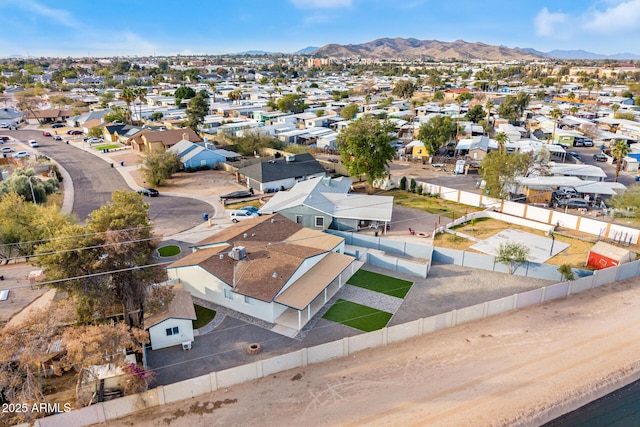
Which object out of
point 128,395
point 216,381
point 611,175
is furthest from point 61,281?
point 611,175

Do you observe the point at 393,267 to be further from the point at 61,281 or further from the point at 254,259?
the point at 61,281

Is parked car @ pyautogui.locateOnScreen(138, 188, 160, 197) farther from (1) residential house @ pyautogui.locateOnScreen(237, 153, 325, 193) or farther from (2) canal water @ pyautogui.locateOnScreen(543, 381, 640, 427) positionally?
(2) canal water @ pyautogui.locateOnScreen(543, 381, 640, 427)

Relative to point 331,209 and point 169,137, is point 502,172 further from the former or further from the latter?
point 169,137

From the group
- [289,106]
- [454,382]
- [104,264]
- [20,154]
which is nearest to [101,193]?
[20,154]

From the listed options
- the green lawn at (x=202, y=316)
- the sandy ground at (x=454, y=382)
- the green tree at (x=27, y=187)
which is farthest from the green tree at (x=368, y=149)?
the green tree at (x=27, y=187)

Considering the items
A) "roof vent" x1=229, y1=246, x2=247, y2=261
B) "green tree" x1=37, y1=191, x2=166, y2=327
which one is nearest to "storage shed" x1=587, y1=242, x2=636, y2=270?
"roof vent" x1=229, y1=246, x2=247, y2=261

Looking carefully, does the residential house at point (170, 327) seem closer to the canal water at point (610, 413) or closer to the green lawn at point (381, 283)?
the green lawn at point (381, 283)

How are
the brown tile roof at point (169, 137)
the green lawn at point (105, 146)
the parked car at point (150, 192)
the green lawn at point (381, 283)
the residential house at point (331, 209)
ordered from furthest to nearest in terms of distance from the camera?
the green lawn at point (105, 146) < the brown tile roof at point (169, 137) < the parked car at point (150, 192) < the residential house at point (331, 209) < the green lawn at point (381, 283)
